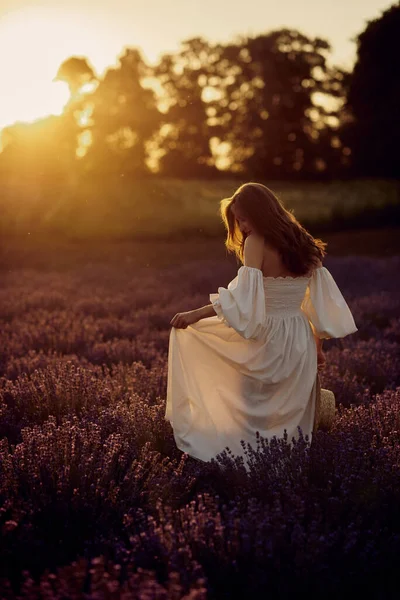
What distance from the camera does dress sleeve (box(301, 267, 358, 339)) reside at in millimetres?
3695

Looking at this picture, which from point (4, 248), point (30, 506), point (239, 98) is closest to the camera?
Answer: point (30, 506)

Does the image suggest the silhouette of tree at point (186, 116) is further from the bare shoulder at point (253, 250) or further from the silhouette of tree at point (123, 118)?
the bare shoulder at point (253, 250)

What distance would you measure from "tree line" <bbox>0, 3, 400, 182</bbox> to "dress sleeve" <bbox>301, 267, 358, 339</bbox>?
2116 cm

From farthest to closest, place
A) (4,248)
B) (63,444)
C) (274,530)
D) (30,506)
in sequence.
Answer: (4,248)
(63,444)
(30,506)
(274,530)

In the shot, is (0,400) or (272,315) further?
(0,400)

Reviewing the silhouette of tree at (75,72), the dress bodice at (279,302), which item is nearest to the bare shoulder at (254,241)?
the dress bodice at (279,302)

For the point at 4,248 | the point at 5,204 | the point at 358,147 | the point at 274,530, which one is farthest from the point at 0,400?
the point at 358,147

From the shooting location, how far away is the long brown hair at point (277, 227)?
3434 mm

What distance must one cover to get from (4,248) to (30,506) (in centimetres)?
1072

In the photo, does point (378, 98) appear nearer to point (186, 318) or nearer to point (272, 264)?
point (272, 264)

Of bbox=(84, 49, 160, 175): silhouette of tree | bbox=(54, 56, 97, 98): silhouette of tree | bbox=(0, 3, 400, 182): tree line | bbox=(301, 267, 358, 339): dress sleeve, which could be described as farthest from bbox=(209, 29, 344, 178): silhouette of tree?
bbox=(301, 267, 358, 339): dress sleeve

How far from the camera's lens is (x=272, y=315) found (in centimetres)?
360

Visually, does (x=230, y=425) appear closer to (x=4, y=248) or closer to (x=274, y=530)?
(x=274, y=530)

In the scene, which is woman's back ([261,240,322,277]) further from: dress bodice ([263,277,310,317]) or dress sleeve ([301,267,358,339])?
dress sleeve ([301,267,358,339])
